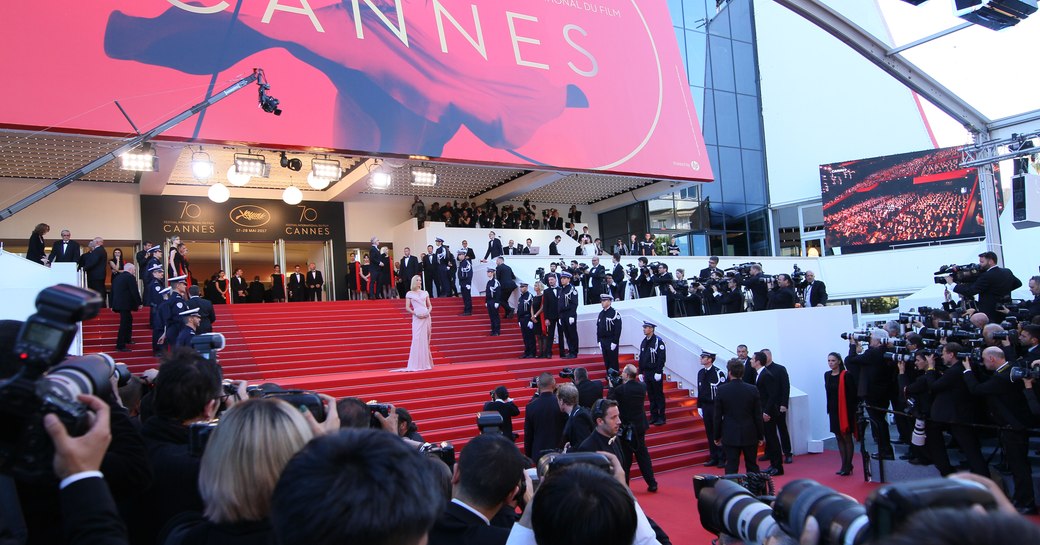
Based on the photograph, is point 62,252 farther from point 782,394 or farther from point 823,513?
point 823,513

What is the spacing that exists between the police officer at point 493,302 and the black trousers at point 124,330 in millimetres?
7264

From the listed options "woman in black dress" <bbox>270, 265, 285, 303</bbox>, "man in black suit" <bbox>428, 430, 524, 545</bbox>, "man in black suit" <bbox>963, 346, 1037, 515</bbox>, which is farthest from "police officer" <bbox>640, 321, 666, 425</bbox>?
"woman in black dress" <bbox>270, 265, 285, 303</bbox>

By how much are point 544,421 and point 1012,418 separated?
465 cm

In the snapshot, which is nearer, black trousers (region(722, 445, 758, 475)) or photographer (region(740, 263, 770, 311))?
black trousers (region(722, 445, 758, 475))

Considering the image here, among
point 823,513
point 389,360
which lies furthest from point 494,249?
point 823,513

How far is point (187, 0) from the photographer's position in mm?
16891

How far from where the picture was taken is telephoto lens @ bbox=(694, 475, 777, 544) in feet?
6.63

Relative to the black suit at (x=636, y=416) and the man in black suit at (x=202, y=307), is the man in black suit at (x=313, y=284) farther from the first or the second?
the black suit at (x=636, y=416)

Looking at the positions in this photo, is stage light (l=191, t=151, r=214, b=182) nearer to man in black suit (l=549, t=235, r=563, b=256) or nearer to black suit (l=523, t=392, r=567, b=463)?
man in black suit (l=549, t=235, r=563, b=256)

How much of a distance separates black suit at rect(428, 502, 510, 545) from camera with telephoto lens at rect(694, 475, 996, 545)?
72cm

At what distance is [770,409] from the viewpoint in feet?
35.7

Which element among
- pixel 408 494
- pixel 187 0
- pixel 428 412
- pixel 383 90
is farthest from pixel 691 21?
pixel 408 494

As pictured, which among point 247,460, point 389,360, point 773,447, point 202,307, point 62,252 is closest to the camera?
point 247,460

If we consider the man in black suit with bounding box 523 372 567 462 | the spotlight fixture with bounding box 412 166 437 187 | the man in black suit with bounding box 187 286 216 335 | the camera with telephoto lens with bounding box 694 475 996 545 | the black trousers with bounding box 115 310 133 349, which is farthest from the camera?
the spotlight fixture with bounding box 412 166 437 187
